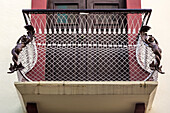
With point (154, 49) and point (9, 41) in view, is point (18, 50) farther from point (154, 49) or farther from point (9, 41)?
point (154, 49)

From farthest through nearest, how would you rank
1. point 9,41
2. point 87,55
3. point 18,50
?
point 9,41 < point 87,55 < point 18,50

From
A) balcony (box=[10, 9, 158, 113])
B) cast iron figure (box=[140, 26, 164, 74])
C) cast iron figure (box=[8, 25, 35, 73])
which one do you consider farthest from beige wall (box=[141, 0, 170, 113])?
cast iron figure (box=[8, 25, 35, 73])

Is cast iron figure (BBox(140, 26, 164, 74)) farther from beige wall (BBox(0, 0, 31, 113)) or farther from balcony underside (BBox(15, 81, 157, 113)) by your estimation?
beige wall (BBox(0, 0, 31, 113))

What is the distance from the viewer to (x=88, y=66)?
6.32 meters

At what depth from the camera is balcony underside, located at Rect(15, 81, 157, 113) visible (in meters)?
5.28

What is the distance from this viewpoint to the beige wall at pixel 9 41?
604 centimetres

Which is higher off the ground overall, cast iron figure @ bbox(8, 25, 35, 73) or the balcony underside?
cast iron figure @ bbox(8, 25, 35, 73)

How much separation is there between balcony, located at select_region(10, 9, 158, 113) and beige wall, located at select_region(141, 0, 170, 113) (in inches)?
12.7
